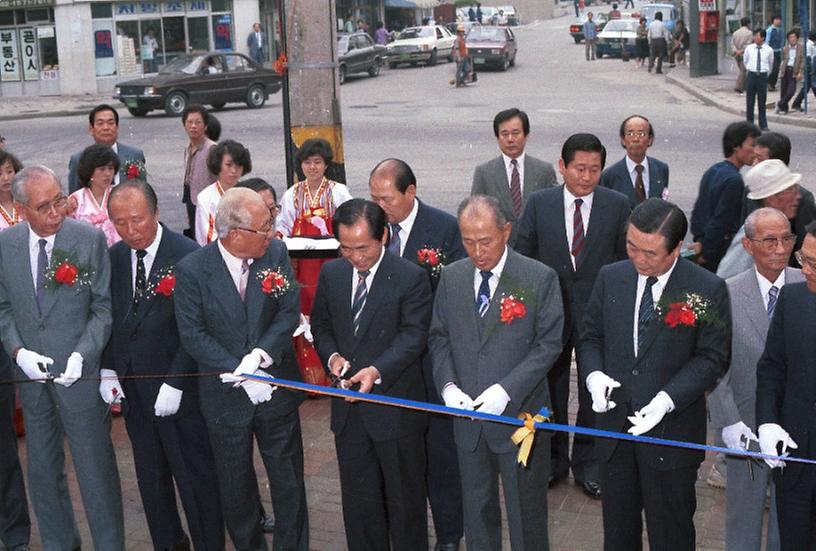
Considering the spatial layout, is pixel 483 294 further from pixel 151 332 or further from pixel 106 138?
pixel 106 138

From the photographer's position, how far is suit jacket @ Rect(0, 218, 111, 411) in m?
5.77

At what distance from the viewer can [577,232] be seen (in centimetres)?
662

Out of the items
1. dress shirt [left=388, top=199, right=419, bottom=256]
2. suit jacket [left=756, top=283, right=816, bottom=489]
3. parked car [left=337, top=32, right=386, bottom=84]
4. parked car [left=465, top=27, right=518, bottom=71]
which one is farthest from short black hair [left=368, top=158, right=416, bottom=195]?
parked car [left=465, top=27, right=518, bottom=71]

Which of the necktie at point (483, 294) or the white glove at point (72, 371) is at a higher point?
the necktie at point (483, 294)

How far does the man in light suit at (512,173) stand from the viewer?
7646 mm

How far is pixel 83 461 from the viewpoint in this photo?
5.90 meters

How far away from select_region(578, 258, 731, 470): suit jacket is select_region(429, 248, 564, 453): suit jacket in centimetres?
23

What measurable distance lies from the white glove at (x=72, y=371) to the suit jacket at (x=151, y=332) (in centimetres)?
29

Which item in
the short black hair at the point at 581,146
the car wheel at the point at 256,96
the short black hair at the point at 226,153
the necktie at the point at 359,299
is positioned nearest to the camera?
the necktie at the point at 359,299

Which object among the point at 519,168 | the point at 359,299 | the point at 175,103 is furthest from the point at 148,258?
the point at 175,103

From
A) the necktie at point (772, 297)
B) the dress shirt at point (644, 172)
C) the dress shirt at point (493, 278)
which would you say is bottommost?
the necktie at point (772, 297)

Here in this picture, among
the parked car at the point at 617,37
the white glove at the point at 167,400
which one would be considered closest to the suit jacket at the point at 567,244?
the white glove at the point at 167,400

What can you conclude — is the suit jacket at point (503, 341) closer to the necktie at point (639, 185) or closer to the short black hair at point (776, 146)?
the short black hair at point (776, 146)

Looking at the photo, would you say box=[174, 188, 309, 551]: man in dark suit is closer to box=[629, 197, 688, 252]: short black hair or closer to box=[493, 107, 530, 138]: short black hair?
box=[629, 197, 688, 252]: short black hair
